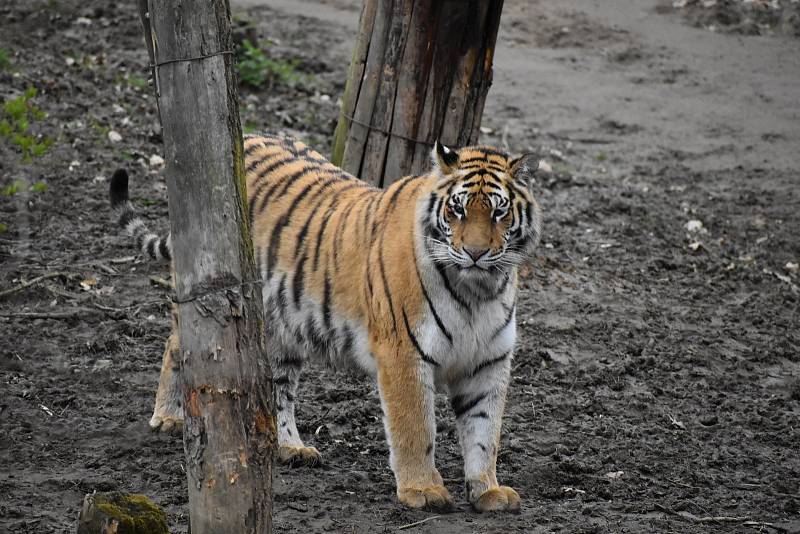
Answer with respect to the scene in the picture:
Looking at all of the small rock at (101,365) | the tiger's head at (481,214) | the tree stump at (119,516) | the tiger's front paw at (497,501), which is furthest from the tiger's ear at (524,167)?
the small rock at (101,365)

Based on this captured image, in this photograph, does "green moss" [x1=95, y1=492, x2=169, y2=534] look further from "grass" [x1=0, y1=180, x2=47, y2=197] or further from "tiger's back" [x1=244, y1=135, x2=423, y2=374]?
"grass" [x1=0, y1=180, x2=47, y2=197]

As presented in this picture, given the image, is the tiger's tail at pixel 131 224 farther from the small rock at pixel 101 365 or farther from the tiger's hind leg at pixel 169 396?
the small rock at pixel 101 365

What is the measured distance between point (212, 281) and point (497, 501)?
166 centimetres

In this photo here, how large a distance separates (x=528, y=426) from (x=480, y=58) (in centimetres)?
187

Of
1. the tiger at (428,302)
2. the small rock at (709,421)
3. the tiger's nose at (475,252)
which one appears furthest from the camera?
the small rock at (709,421)

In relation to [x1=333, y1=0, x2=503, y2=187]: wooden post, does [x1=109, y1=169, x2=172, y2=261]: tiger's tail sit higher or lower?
lower

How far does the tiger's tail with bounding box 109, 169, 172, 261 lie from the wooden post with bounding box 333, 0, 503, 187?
1.28 m

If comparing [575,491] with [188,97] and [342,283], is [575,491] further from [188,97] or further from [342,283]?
[188,97]

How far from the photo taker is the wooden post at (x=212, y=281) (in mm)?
3070

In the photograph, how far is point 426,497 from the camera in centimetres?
416

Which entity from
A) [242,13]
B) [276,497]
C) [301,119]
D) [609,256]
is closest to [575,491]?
[276,497]

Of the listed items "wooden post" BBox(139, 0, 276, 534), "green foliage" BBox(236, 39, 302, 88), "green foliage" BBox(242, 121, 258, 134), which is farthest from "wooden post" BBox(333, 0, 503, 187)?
"green foliage" BBox(236, 39, 302, 88)

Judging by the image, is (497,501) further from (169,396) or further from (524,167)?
(169,396)

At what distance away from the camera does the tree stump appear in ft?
10.2
